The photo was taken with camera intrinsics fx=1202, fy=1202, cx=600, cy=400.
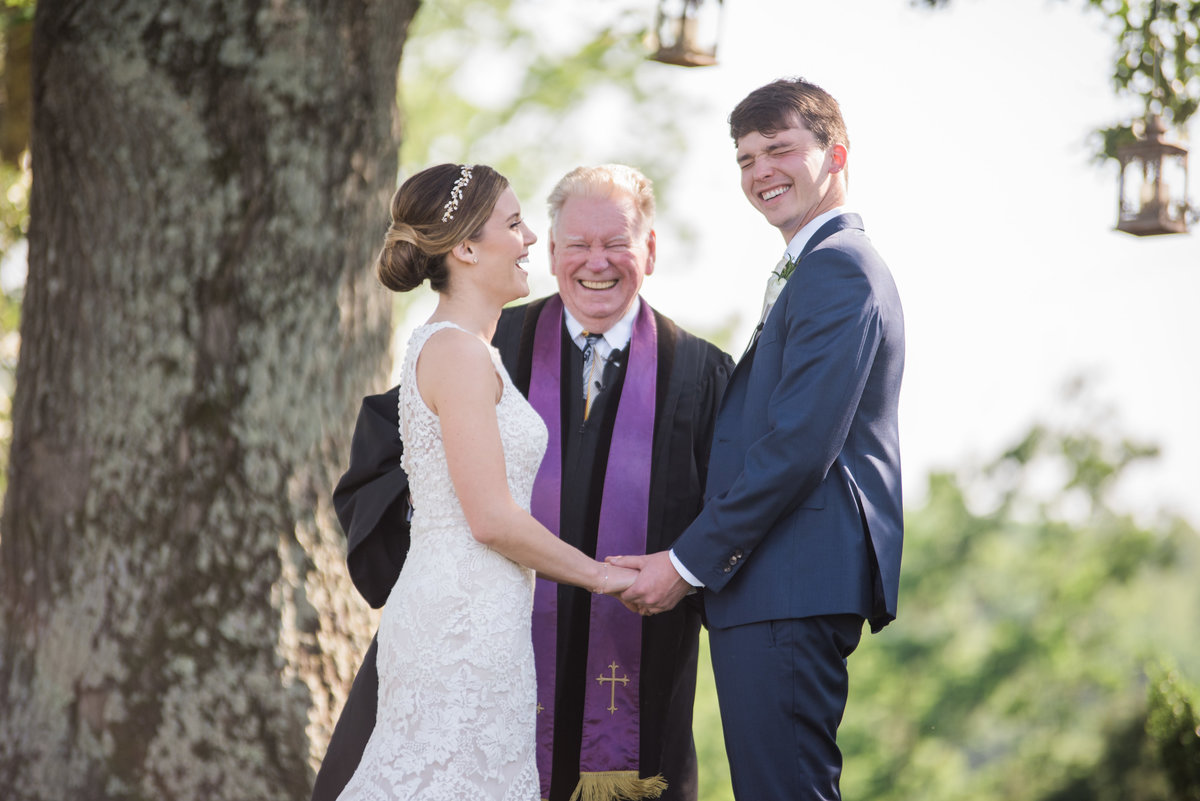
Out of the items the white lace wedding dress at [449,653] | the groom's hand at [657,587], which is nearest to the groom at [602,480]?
the groom's hand at [657,587]

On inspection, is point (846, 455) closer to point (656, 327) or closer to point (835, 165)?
point (835, 165)

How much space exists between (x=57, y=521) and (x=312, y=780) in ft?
4.86

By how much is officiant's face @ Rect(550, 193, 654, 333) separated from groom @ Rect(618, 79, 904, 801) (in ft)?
3.10

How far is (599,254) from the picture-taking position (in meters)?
4.20

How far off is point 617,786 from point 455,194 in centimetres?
200

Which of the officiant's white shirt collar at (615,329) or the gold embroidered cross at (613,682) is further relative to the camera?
the officiant's white shirt collar at (615,329)

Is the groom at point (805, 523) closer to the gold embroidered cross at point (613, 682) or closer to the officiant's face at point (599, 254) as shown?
the gold embroidered cross at point (613, 682)

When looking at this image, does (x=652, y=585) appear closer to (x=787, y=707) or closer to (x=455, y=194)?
(x=787, y=707)

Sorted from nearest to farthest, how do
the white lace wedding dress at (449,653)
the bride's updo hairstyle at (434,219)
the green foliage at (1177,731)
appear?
the white lace wedding dress at (449,653) → the bride's updo hairstyle at (434,219) → the green foliage at (1177,731)

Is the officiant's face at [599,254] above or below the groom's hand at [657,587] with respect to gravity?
above

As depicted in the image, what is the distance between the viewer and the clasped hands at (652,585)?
134 inches

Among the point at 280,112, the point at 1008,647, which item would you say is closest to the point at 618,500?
the point at 280,112

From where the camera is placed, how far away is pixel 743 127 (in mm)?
3520

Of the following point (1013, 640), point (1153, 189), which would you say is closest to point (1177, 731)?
point (1153, 189)
